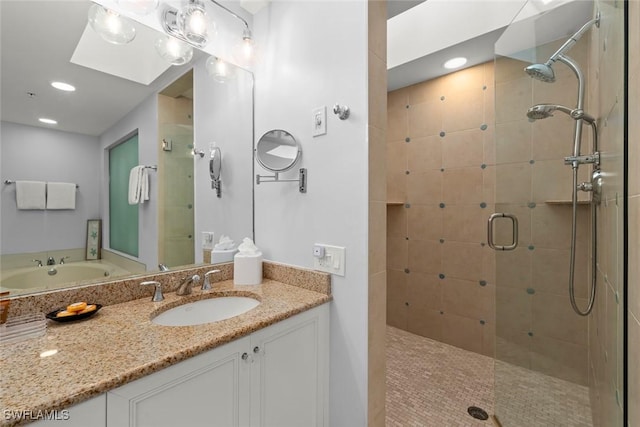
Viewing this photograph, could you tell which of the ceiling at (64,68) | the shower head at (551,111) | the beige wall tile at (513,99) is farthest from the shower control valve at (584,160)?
the ceiling at (64,68)

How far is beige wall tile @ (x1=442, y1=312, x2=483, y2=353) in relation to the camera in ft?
7.40

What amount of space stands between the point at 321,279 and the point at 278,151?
710mm

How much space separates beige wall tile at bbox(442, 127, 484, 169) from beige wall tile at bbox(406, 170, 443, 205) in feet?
0.47

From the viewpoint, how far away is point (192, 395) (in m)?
0.80

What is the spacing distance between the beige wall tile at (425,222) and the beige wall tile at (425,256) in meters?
0.06

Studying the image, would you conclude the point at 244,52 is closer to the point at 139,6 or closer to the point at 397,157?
the point at 139,6

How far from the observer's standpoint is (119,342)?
81 centimetres

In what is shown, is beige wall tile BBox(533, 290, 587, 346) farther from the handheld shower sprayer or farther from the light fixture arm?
the light fixture arm

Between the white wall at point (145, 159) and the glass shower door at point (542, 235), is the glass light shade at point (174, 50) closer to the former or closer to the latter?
the white wall at point (145, 159)

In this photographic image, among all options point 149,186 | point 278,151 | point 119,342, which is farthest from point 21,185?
point 278,151

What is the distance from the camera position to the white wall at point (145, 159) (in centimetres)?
121

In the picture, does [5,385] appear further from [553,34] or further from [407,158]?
[407,158]

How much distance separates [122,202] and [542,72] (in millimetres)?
2153

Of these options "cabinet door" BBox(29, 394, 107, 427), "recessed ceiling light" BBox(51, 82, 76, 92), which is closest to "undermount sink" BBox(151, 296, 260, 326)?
"cabinet door" BBox(29, 394, 107, 427)
